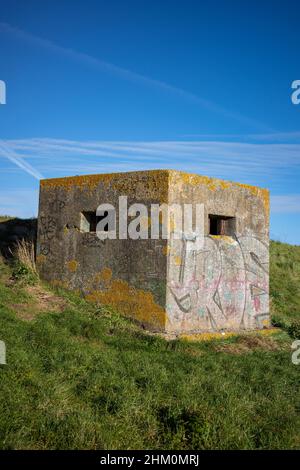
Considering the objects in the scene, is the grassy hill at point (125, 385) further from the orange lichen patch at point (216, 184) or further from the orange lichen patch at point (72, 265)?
the orange lichen patch at point (216, 184)

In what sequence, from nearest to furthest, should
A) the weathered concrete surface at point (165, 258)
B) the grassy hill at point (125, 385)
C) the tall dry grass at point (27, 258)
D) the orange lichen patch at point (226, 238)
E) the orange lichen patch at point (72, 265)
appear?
the grassy hill at point (125, 385), the weathered concrete surface at point (165, 258), the orange lichen patch at point (226, 238), the orange lichen patch at point (72, 265), the tall dry grass at point (27, 258)

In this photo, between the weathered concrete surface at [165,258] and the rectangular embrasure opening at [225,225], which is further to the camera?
the rectangular embrasure opening at [225,225]

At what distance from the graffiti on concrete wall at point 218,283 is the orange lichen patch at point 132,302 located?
9.4 inches

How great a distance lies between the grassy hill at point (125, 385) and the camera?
401 centimetres

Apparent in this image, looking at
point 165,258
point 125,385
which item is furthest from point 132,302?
point 125,385

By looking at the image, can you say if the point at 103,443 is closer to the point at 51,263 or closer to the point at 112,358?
the point at 112,358

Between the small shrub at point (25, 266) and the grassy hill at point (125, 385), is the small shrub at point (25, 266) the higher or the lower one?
the higher one

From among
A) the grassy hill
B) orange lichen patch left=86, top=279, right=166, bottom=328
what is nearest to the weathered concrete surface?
orange lichen patch left=86, top=279, right=166, bottom=328

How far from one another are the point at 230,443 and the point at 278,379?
224 centimetres

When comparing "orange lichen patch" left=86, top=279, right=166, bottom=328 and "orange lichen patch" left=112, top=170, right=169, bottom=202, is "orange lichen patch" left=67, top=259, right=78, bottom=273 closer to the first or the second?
"orange lichen patch" left=86, top=279, right=166, bottom=328

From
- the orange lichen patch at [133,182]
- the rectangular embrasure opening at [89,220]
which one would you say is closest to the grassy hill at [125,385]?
the rectangular embrasure opening at [89,220]

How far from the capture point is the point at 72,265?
28.2 ft

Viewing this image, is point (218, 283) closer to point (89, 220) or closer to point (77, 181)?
point (89, 220)

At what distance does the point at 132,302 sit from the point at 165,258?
96 centimetres
